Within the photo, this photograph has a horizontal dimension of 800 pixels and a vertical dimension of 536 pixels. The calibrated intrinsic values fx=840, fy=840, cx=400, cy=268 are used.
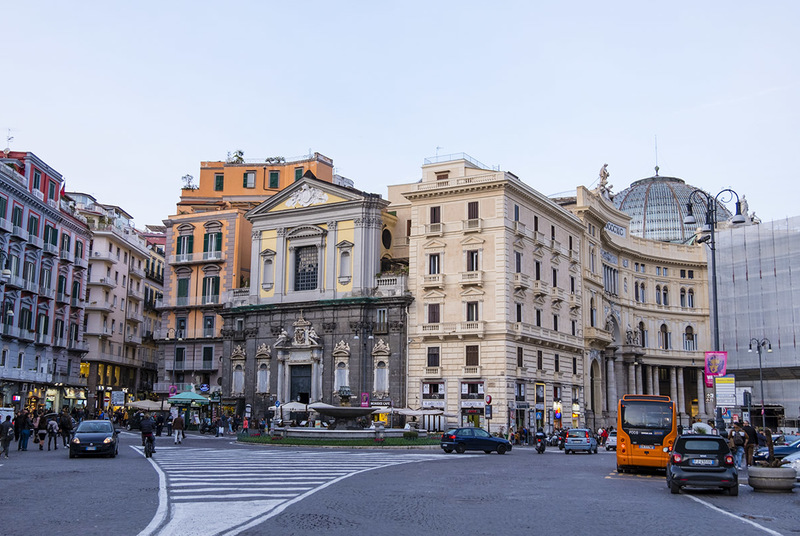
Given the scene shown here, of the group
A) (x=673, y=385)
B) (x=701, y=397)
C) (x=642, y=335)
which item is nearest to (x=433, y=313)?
(x=642, y=335)

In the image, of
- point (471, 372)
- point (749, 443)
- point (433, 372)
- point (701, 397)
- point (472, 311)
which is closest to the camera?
point (749, 443)

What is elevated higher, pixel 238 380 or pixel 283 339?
pixel 283 339

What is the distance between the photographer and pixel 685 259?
8800 cm

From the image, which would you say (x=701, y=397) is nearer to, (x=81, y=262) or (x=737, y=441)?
(x=737, y=441)

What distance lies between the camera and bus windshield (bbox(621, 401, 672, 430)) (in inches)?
1164

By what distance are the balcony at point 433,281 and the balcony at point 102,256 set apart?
34199 mm

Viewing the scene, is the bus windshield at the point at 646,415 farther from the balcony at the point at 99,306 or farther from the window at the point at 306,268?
the balcony at the point at 99,306

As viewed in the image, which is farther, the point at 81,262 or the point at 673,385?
the point at 673,385

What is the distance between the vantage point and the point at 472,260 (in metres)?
60.6

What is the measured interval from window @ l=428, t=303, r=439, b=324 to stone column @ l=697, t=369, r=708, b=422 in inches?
1486

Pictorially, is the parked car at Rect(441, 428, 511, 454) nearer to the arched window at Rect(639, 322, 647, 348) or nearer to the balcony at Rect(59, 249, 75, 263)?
the balcony at Rect(59, 249, 75, 263)

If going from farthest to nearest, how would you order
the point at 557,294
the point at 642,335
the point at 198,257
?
1. the point at 642,335
2. the point at 198,257
3. the point at 557,294

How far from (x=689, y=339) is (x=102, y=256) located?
59853 mm

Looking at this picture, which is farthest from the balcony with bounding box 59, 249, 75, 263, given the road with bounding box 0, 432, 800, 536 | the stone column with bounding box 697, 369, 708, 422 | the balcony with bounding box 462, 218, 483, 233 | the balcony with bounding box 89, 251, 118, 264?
the stone column with bounding box 697, 369, 708, 422
